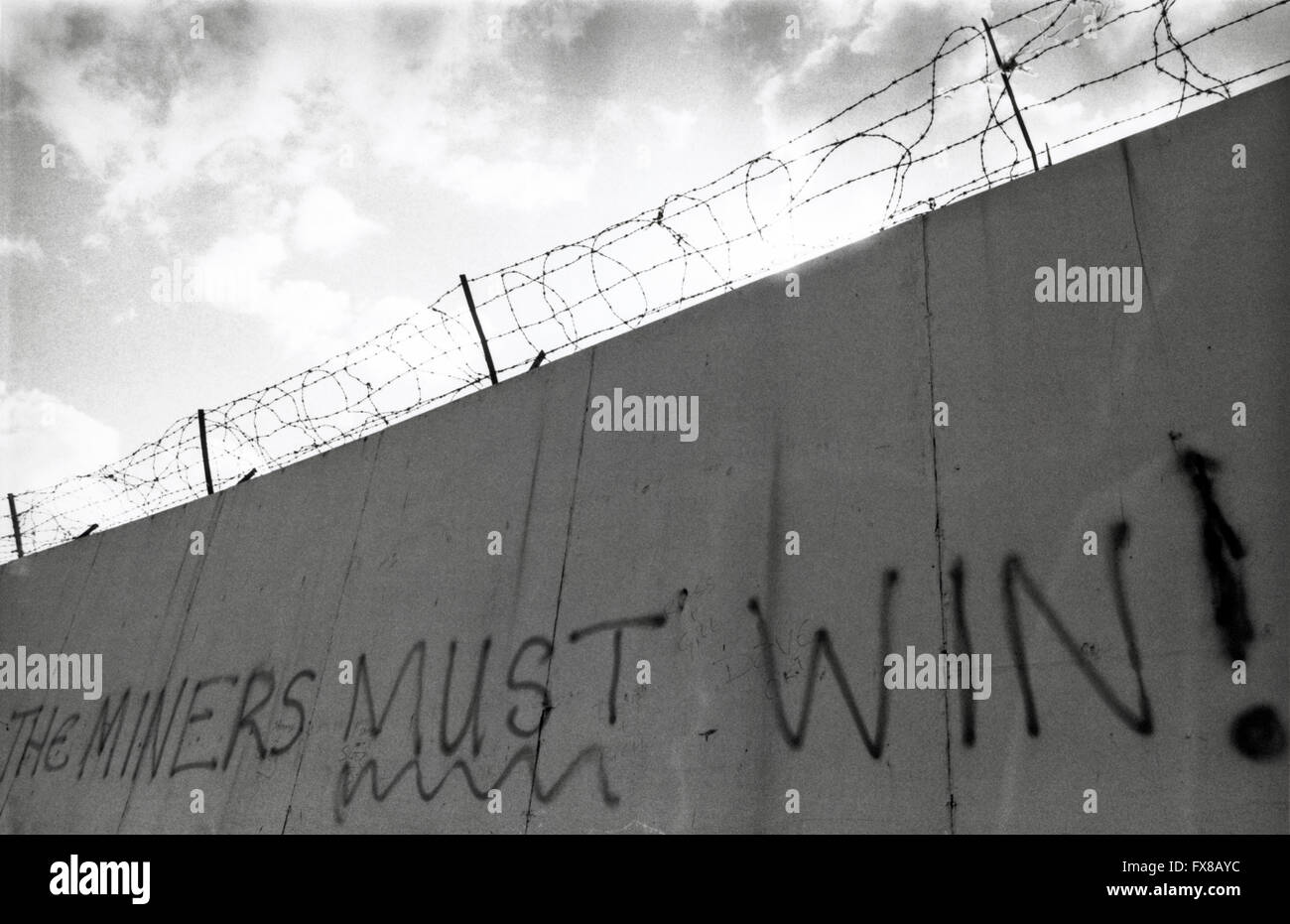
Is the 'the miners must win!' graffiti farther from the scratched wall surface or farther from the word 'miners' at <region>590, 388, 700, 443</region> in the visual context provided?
the word 'miners' at <region>590, 388, 700, 443</region>

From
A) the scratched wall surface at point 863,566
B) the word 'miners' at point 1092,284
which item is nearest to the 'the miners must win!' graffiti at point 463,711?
the scratched wall surface at point 863,566

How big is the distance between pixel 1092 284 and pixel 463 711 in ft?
10.2

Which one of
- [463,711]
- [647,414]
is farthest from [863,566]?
[463,711]

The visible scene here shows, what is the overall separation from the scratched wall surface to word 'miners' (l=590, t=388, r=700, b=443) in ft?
0.19

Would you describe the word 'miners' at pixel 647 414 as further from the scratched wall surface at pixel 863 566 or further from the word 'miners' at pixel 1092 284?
the word 'miners' at pixel 1092 284

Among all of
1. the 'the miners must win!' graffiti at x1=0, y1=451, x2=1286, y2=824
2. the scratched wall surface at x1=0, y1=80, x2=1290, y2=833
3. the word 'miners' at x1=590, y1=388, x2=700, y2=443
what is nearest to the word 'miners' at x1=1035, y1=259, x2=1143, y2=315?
the scratched wall surface at x1=0, y1=80, x2=1290, y2=833

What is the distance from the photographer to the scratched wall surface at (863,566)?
9.36 ft

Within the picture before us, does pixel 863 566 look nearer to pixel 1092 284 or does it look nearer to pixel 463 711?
pixel 1092 284

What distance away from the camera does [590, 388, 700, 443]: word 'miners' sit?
4.27 metres

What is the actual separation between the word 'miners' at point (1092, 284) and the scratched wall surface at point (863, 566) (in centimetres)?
4

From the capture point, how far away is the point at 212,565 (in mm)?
6492

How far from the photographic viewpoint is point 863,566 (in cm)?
348

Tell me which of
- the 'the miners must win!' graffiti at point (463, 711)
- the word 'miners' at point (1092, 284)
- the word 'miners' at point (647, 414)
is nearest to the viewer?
the 'the miners must win!' graffiti at point (463, 711)
